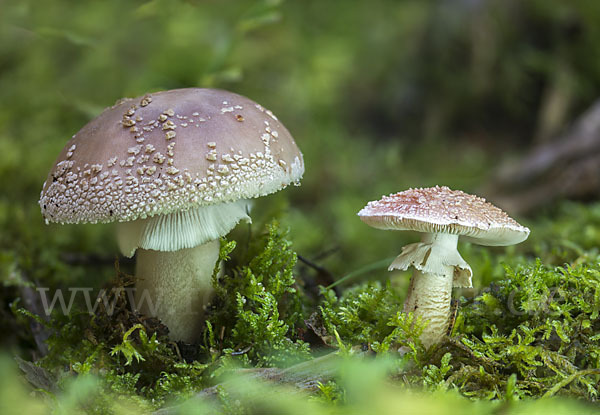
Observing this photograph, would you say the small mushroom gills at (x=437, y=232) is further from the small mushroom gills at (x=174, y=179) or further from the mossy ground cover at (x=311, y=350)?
the small mushroom gills at (x=174, y=179)

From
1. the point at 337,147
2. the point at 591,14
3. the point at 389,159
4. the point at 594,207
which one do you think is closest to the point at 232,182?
the point at 594,207

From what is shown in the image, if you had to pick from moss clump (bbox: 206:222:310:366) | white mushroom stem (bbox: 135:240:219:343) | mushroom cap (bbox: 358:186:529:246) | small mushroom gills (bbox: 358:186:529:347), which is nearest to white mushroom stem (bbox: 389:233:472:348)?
small mushroom gills (bbox: 358:186:529:347)

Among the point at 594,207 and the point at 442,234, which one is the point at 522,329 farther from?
the point at 594,207

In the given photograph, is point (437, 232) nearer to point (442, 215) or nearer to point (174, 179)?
point (442, 215)

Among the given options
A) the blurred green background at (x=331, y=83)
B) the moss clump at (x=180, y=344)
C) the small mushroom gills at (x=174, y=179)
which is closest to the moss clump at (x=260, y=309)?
the moss clump at (x=180, y=344)

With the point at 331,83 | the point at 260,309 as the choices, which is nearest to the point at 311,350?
the point at 260,309

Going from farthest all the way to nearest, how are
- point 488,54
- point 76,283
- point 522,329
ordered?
point 488,54, point 76,283, point 522,329

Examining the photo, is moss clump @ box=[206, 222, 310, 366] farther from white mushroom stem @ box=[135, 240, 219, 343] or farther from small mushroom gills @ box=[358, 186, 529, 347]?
small mushroom gills @ box=[358, 186, 529, 347]
